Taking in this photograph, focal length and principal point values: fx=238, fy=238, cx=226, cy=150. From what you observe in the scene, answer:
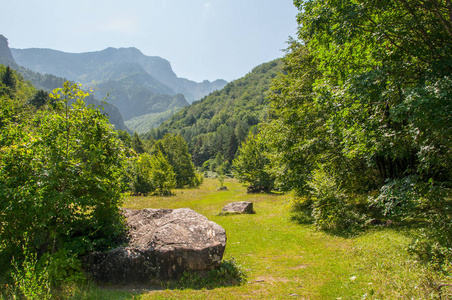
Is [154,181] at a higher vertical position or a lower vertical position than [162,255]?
lower

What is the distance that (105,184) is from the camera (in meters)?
9.02

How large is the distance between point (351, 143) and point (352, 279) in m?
5.79

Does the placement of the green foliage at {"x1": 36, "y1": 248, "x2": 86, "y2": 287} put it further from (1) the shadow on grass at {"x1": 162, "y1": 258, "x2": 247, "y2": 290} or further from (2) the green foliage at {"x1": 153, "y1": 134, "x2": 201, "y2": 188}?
(2) the green foliage at {"x1": 153, "y1": 134, "x2": 201, "y2": 188}

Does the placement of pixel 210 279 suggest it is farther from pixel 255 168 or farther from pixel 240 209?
pixel 255 168

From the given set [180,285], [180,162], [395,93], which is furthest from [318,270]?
[180,162]

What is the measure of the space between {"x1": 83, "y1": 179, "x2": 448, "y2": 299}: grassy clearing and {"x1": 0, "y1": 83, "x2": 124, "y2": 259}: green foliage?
260 centimetres

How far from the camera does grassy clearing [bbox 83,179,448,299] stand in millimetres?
7504

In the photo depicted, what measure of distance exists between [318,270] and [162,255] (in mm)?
6487

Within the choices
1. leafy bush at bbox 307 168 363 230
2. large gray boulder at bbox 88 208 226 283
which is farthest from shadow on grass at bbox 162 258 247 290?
leafy bush at bbox 307 168 363 230

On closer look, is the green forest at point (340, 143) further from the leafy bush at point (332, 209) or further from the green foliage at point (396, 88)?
the leafy bush at point (332, 209)

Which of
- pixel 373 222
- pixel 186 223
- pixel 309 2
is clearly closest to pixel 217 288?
pixel 186 223

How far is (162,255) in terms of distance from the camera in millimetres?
8984

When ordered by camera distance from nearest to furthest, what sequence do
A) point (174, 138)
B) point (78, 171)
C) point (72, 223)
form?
point (78, 171), point (72, 223), point (174, 138)

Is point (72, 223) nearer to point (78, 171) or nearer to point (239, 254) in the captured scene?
point (78, 171)
